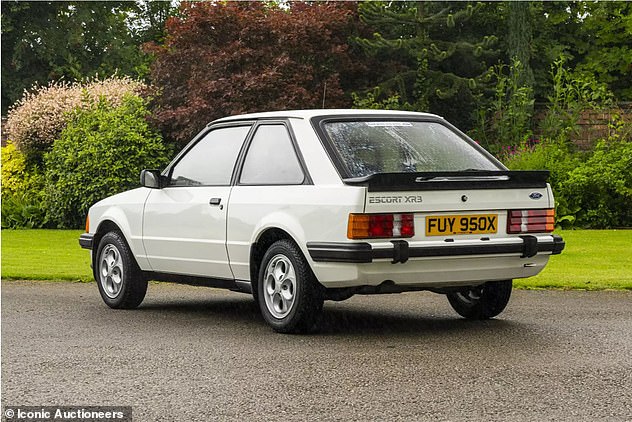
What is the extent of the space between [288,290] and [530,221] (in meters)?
1.93

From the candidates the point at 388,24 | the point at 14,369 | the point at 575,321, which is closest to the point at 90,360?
the point at 14,369

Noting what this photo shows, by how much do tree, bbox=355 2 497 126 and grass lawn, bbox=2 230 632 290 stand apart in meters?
7.87

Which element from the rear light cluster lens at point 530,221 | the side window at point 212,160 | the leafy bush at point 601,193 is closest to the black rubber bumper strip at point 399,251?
the rear light cluster lens at point 530,221

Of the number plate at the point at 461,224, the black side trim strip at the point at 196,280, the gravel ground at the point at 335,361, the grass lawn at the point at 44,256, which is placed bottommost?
the grass lawn at the point at 44,256

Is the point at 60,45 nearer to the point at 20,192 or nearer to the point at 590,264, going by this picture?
the point at 20,192

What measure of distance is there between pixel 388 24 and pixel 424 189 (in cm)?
2039

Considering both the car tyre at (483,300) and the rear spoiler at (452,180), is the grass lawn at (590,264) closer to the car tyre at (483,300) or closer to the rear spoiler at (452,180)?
the car tyre at (483,300)

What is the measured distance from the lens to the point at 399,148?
9.27 m

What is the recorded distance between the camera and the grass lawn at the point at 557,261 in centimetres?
1284

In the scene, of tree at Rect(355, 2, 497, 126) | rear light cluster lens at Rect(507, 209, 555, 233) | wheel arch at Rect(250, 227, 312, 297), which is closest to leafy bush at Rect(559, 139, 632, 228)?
tree at Rect(355, 2, 497, 126)

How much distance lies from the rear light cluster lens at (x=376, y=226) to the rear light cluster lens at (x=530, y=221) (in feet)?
3.26

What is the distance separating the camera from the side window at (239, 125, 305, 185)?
9.08 meters

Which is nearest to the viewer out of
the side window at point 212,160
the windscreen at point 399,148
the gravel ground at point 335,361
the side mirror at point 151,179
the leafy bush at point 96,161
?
the gravel ground at point 335,361

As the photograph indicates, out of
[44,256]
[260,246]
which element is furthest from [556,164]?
[260,246]
